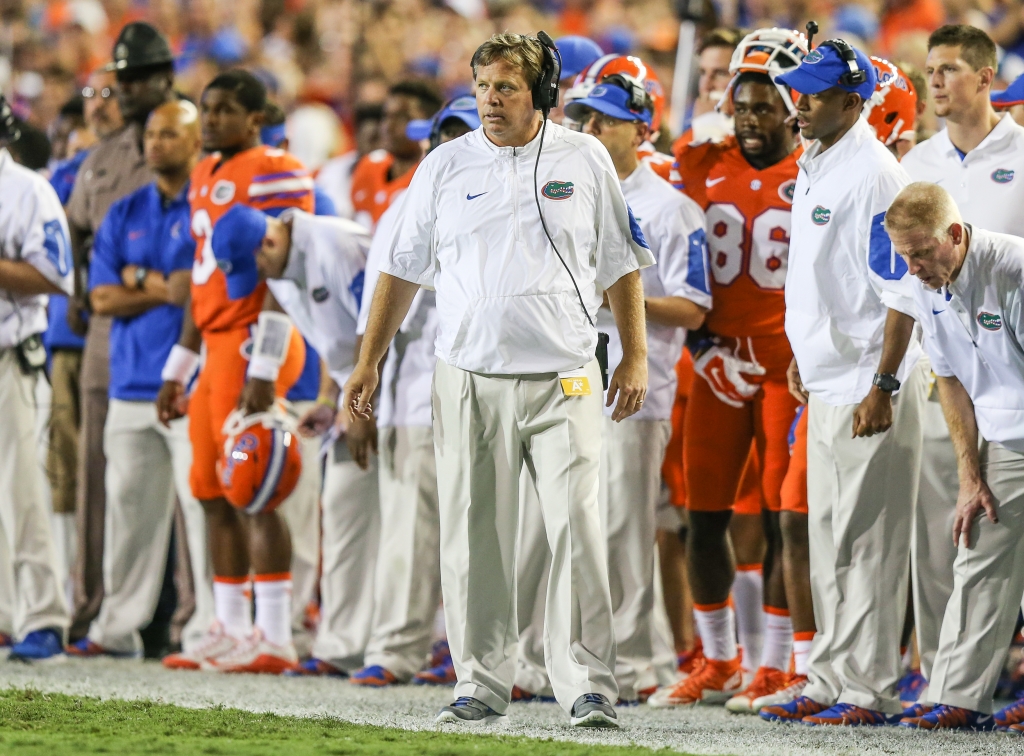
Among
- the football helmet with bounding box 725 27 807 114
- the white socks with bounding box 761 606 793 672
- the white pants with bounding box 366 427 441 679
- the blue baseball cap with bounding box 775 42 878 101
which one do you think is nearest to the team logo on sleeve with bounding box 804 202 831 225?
the blue baseball cap with bounding box 775 42 878 101

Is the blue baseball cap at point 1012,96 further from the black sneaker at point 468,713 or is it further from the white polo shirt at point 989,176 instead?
the black sneaker at point 468,713

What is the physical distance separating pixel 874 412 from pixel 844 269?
21.6 inches

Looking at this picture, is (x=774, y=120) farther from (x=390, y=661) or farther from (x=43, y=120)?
(x=43, y=120)

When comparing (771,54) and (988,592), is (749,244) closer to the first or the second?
(771,54)

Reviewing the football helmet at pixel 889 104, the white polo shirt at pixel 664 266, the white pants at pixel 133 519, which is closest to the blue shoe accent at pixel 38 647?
the white pants at pixel 133 519

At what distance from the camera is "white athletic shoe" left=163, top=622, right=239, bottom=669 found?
7203mm

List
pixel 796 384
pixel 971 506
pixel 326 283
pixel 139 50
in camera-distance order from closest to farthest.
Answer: pixel 971 506 < pixel 796 384 < pixel 326 283 < pixel 139 50

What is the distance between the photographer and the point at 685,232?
6.41 metres

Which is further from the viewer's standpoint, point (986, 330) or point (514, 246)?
point (986, 330)

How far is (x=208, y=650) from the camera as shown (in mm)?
7211

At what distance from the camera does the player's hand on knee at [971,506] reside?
542cm

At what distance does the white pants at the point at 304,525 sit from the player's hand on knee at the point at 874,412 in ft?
10.4

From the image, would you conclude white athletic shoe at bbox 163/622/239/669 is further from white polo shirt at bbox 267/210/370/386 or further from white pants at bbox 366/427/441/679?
white polo shirt at bbox 267/210/370/386

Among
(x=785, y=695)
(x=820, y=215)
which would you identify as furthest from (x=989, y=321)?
(x=785, y=695)
